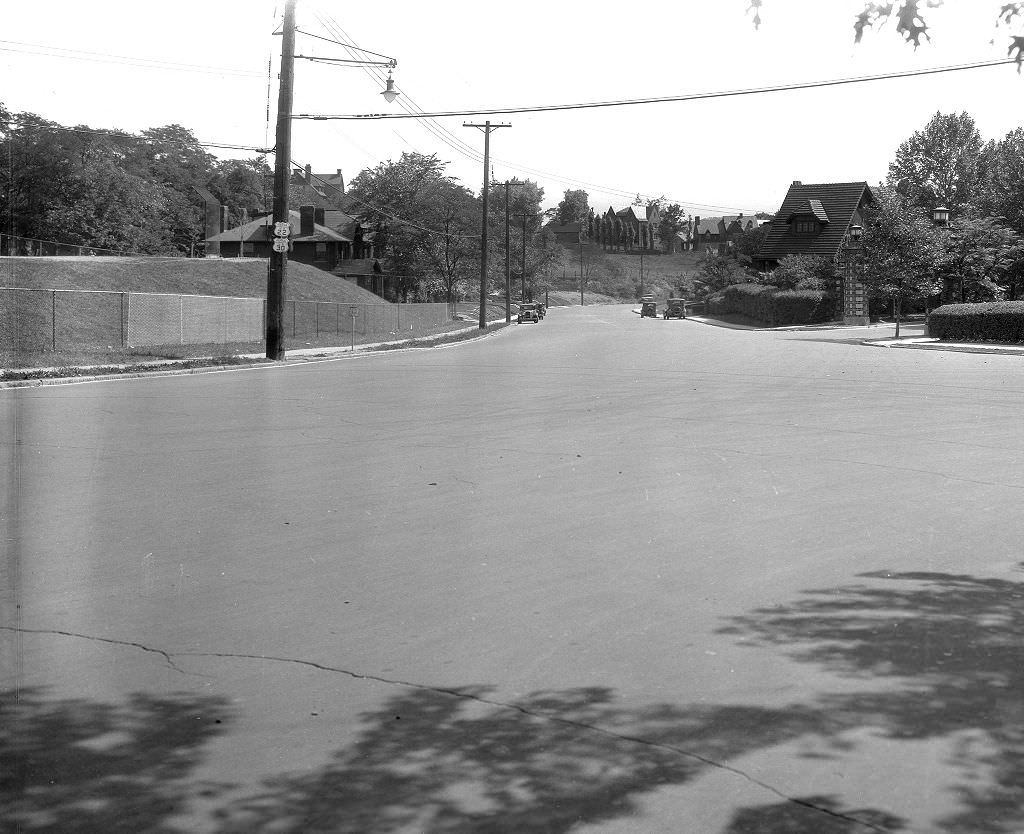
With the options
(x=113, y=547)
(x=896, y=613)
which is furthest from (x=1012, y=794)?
(x=113, y=547)

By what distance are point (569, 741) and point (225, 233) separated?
107 meters

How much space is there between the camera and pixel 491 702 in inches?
195

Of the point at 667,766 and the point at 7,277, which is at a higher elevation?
the point at 7,277

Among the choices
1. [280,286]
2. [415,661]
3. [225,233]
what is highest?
[225,233]

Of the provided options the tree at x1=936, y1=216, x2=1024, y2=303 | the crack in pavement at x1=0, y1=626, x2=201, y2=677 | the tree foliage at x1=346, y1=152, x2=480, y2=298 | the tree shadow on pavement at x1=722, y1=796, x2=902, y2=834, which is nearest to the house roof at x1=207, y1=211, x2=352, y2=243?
the tree foliage at x1=346, y1=152, x2=480, y2=298

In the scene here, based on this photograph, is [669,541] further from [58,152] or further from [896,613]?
[58,152]

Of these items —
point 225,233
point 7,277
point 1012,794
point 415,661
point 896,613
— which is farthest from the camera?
point 225,233

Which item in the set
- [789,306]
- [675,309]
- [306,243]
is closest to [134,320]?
[789,306]

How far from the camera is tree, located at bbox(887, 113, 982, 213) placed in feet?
326

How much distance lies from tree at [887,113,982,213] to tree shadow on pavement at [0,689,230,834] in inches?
4018

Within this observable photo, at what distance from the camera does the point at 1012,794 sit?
4.02 meters

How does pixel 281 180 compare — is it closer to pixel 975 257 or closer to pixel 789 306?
pixel 975 257

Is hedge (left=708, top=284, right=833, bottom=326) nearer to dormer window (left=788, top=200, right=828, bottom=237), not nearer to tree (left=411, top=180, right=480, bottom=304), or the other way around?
dormer window (left=788, top=200, right=828, bottom=237)

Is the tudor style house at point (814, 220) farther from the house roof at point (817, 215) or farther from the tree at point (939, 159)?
the tree at point (939, 159)
